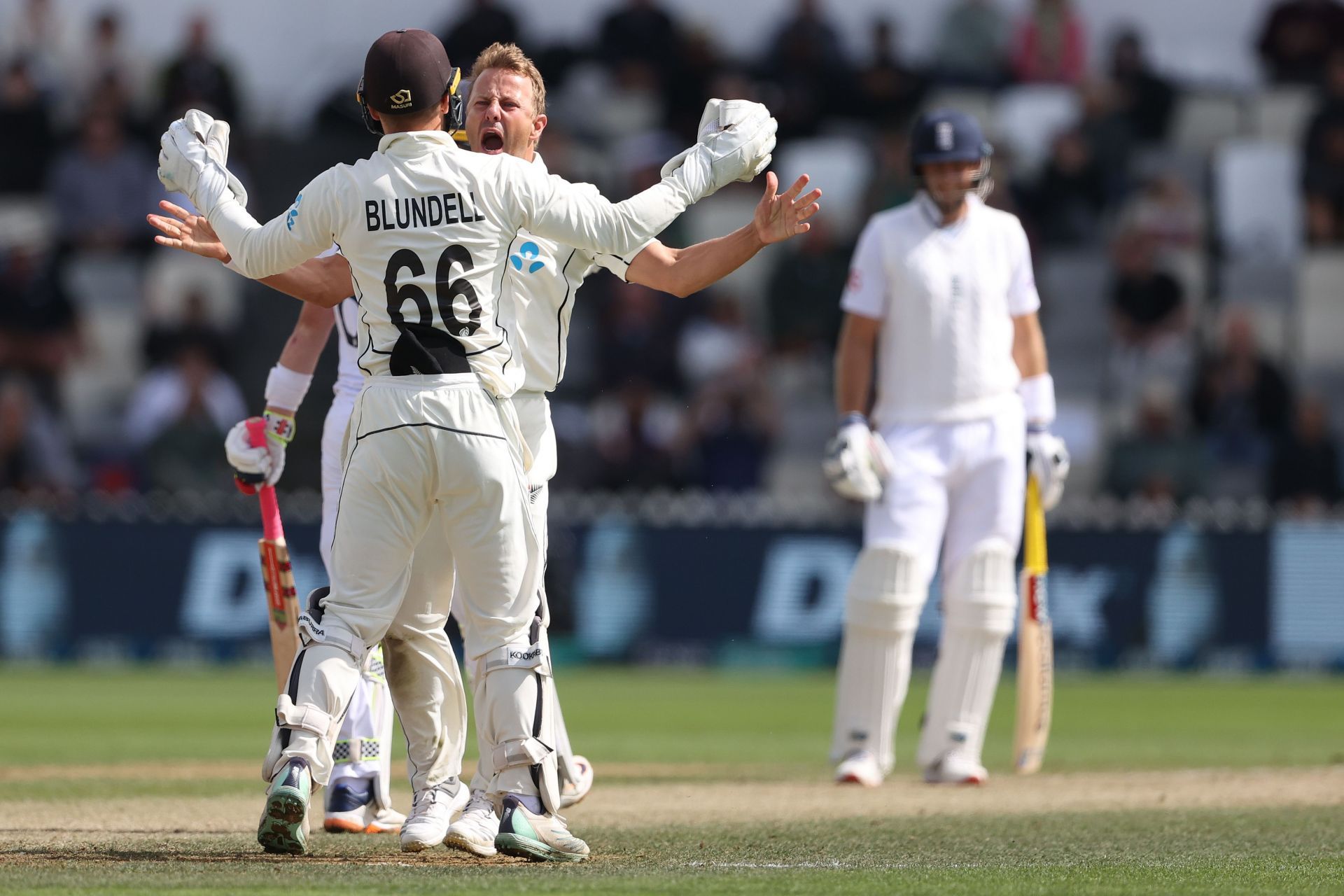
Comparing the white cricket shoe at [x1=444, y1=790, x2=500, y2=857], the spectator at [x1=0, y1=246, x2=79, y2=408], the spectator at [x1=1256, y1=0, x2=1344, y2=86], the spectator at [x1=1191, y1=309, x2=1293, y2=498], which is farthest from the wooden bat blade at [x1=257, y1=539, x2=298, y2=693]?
the spectator at [x1=1256, y1=0, x2=1344, y2=86]

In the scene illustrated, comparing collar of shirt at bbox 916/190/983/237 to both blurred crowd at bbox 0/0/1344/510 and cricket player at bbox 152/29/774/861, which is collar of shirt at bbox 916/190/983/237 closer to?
cricket player at bbox 152/29/774/861

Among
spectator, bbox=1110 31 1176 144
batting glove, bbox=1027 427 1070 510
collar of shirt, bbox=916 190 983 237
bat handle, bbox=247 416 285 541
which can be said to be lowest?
bat handle, bbox=247 416 285 541

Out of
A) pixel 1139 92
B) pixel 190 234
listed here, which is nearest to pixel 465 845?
pixel 190 234

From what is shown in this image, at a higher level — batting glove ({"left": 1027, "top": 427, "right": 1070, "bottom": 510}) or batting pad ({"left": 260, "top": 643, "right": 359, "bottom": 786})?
batting glove ({"left": 1027, "top": 427, "right": 1070, "bottom": 510})

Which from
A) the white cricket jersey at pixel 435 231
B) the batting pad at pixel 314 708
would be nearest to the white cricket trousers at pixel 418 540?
the batting pad at pixel 314 708

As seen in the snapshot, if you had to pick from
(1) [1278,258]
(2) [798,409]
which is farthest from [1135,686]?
(1) [1278,258]

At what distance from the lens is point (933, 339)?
790 centimetres

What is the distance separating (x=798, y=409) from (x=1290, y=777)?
8.82m

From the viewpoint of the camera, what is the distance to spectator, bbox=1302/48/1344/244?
16.5m

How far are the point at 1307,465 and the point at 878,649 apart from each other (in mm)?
7527

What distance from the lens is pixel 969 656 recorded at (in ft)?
25.7

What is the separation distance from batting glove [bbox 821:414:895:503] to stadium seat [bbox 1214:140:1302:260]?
10280 mm

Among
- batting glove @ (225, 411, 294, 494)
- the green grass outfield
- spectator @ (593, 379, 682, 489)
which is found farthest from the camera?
spectator @ (593, 379, 682, 489)

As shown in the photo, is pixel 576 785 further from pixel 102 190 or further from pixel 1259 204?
pixel 102 190
